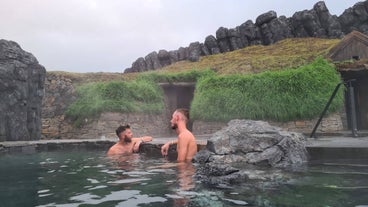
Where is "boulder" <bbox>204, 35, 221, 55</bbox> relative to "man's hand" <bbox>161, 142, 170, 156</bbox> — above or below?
above

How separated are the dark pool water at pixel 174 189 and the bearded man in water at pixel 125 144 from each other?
3175mm

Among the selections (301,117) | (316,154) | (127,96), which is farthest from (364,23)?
(316,154)

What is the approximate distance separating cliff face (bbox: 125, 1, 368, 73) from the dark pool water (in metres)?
22.3

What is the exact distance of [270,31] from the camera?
99.2 ft

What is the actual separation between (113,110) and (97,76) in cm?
430

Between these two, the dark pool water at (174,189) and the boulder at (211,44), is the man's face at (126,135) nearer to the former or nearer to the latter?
the dark pool water at (174,189)

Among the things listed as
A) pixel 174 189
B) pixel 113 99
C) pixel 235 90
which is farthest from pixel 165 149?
pixel 113 99

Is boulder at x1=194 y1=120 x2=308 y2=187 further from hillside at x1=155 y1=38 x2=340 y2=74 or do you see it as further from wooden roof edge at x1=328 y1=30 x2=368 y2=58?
hillside at x1=155 y1=38 x2=340 y2=74

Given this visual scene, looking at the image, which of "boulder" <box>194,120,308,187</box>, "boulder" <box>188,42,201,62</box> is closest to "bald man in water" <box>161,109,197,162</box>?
"boulder" <box>194,120,308,187</box>

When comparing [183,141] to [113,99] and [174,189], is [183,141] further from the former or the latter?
[113,99]

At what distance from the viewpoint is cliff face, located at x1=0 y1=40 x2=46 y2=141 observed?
46.7 ft

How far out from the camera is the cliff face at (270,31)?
27.3 metres

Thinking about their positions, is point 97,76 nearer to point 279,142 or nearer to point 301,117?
point 301,117

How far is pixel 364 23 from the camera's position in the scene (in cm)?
2622
